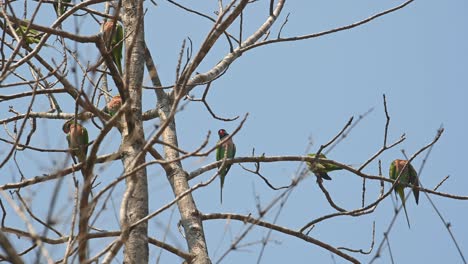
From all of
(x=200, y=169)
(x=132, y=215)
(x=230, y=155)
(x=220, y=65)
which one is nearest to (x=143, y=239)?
(x=132, y=215)

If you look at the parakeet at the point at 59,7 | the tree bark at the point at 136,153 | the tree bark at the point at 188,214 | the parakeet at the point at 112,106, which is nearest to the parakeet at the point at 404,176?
the tree bark at the point at 188,214

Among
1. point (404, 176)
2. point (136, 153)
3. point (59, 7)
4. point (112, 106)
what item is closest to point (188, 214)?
point (136, 153)

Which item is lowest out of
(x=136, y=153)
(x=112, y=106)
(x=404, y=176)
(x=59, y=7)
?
(x=136, y=153)

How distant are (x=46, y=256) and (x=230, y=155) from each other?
15.0 ft

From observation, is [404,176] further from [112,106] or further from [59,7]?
[59,7]

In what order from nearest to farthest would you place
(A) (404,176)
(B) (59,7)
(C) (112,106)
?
(B) (59,7)
(C) (112,106)
(A) (404,176)

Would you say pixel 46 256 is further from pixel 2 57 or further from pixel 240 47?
pixel 240 47

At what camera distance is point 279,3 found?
4641 millimetres

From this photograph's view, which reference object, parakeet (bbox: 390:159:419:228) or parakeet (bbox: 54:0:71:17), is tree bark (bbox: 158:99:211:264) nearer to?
parakeet (bbox: 54:0:71:17)

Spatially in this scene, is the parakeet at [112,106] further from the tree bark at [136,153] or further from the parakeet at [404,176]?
the parakeet at [404,176]

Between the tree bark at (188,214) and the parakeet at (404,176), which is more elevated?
the parakeet at (404,176)

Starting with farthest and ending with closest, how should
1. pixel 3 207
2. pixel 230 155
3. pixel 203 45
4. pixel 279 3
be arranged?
1. pixel 230 155
2. pixel 279 3
3. pixel 3 207
4. pixel 203 45

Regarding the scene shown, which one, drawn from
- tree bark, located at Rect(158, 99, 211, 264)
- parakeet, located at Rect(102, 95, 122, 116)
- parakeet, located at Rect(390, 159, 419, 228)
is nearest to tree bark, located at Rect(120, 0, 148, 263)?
tree bark, located at Rect(158, 99, 211, 264)

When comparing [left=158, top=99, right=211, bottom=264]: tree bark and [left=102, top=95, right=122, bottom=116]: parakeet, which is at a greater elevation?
[left=102, top=95, right=122, bottom=116]: parakeet
